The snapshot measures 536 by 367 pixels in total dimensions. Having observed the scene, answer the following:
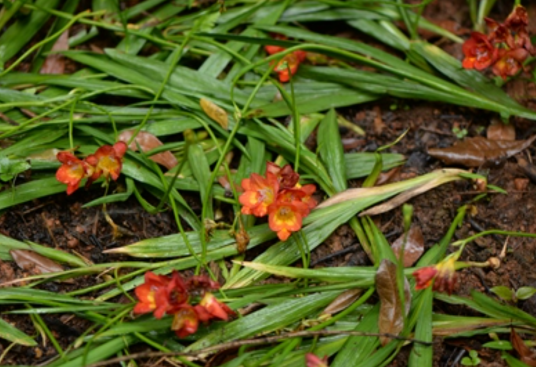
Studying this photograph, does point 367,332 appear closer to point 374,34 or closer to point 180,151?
point 180,151

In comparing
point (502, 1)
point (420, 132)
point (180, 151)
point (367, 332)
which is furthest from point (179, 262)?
point (502, 1)

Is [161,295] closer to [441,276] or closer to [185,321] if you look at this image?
[185,321]

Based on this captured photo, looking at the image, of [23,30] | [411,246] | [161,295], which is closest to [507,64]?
[411,246]

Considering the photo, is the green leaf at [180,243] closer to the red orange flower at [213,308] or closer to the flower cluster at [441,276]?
the red orange flower at [213,308]

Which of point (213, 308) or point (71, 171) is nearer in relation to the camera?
point (213, 308)

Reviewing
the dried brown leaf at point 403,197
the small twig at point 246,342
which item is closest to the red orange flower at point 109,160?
the small twig at point 246,342

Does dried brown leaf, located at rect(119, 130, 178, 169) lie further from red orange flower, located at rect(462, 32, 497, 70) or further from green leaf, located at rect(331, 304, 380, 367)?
red orange flower, located at rect(462, 32, 497, 70)
